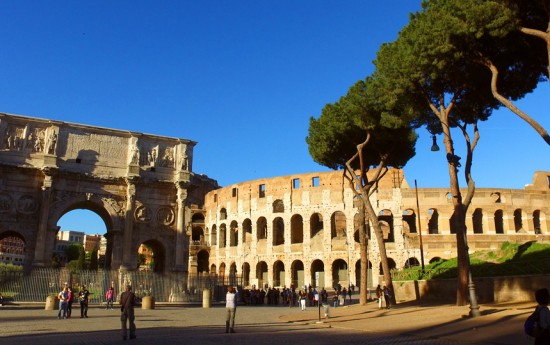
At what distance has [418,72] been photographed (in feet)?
44.3

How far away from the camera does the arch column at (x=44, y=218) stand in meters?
20.4

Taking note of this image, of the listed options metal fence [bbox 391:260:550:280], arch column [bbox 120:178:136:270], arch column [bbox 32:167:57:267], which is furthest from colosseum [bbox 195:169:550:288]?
arch column [bbox 32:167:57:267]

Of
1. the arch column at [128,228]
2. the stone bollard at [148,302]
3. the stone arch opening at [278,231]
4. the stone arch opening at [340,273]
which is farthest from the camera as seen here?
the stone arch opening at [278,231]

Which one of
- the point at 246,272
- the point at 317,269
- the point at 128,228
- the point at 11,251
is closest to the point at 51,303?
the point at 128,228

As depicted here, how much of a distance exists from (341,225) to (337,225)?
38 cm

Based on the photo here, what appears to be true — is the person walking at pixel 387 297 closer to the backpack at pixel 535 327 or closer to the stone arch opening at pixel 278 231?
the backpack at pixel 535 327

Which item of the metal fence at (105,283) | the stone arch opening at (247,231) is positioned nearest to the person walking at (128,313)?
the metal fence at (105,283)

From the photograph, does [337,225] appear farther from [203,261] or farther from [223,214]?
[203,261]

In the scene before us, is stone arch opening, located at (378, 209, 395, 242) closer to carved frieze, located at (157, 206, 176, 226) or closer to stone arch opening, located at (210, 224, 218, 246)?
stone arch opening, located at (210, 224, 218, 246)

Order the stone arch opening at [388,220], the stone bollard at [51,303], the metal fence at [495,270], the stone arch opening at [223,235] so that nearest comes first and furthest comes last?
1. the metal fence at [495,270]
2. the stone bollard at [51,303]
3. the stone arch opening at [388,220]
4. the stone arch opening at [223,235]

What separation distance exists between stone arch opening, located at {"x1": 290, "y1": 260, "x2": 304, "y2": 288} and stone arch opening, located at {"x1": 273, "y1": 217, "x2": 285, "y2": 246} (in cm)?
283

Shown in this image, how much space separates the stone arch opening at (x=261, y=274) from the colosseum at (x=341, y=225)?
0.29 ft

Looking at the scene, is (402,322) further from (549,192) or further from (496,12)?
(549,192)

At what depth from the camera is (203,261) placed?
48.8 metres
